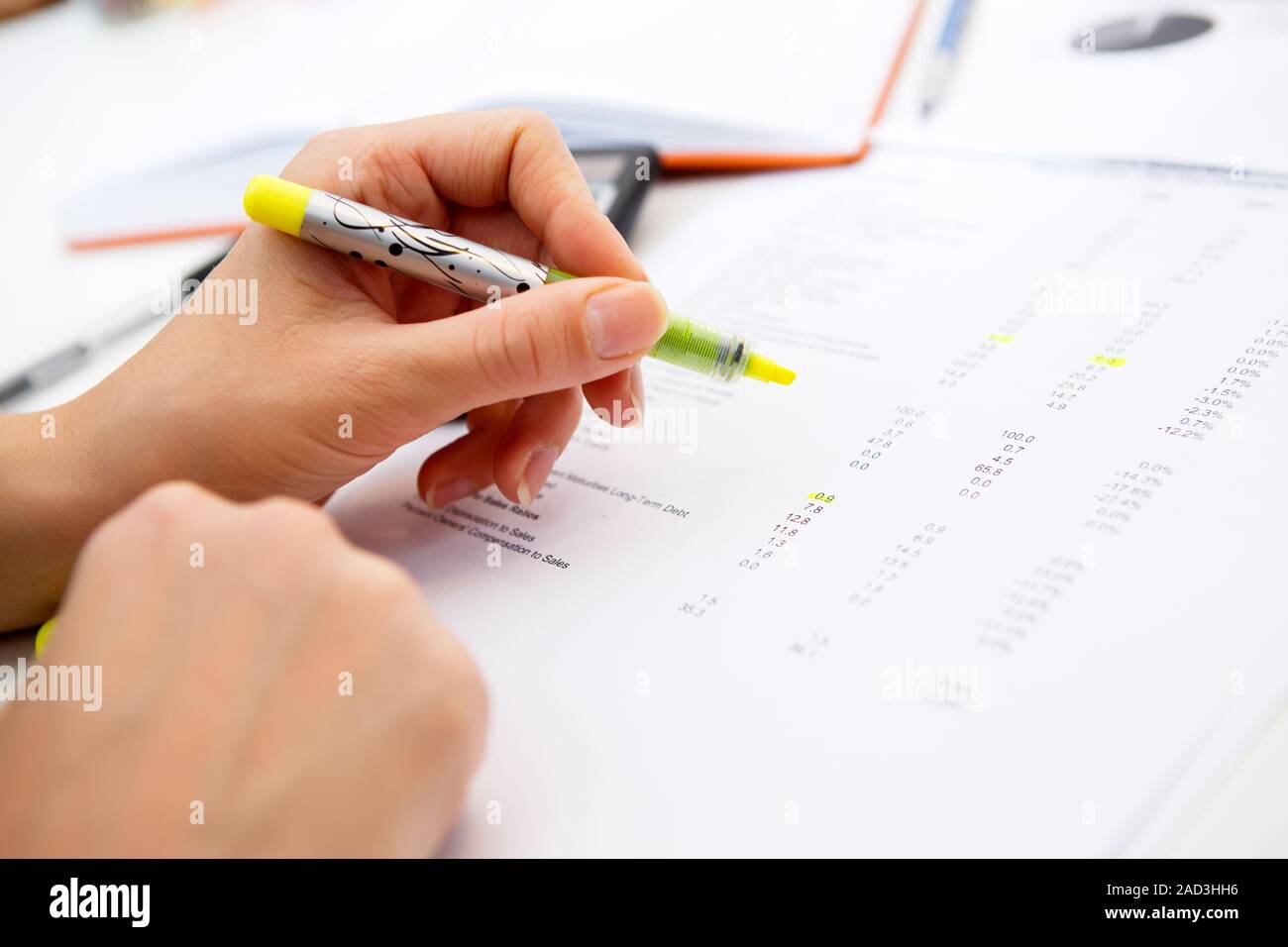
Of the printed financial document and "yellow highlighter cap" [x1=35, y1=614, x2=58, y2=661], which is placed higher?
the printed financial document

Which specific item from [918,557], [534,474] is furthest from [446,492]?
[918,557]

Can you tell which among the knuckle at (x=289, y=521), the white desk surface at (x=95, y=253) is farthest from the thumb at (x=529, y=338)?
the white desk surface at (x=95, y=253)

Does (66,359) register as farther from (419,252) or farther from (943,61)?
(943,61)

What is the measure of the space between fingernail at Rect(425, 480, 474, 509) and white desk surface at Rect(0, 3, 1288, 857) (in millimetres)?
235

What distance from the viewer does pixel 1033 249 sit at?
75 cm

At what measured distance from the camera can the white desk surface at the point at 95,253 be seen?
0.41 meters

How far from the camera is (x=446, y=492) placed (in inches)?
25.1

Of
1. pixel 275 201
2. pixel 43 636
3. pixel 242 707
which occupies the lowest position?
pixel 43 636

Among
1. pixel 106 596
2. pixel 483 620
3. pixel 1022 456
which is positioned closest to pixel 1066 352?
pixel 1022 456

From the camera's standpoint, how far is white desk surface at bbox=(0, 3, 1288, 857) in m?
0.41

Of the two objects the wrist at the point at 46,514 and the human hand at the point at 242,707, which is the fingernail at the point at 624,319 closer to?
the human hand at the point at 242,707

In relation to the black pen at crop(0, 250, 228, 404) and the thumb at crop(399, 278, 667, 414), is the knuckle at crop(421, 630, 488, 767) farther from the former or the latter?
the black pen at crop(0, 250, 228, 404)

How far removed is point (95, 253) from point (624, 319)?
0.64m

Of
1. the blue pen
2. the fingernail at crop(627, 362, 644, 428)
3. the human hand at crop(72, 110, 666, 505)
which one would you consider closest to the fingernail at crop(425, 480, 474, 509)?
the human hand at crop(72, 110, 666, 505)
